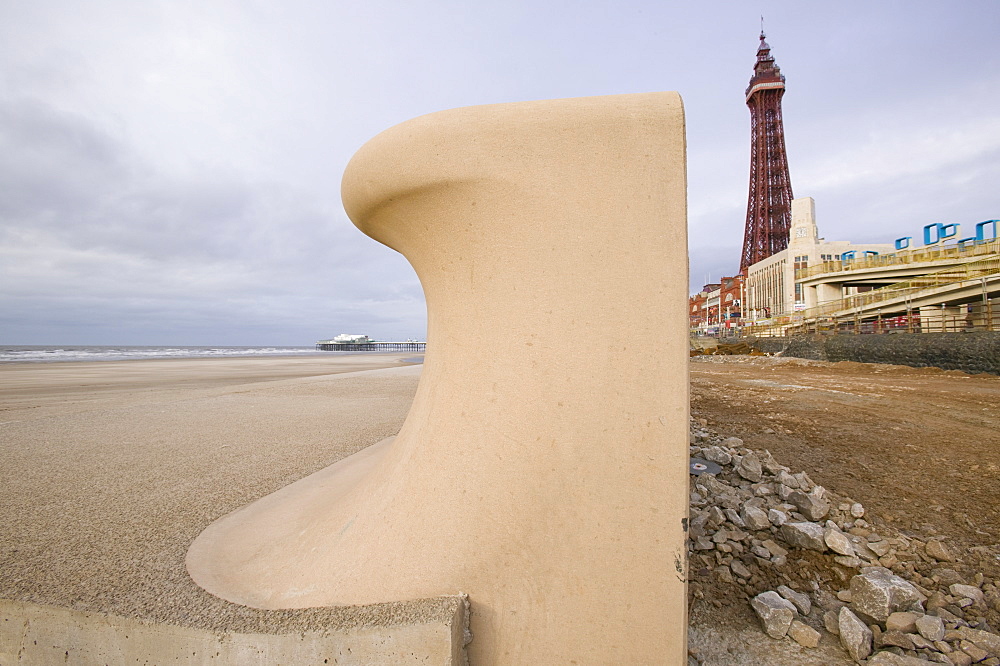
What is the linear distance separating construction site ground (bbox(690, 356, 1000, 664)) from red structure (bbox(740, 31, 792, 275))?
174 feet

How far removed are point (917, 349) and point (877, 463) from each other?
521 inches

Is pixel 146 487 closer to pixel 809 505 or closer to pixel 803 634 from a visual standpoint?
pixel 803 634

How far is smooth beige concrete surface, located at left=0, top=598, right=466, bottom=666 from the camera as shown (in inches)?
48.2

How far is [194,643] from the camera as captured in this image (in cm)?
127

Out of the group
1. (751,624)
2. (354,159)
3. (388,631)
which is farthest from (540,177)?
(751,624)

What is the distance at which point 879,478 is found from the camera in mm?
2936

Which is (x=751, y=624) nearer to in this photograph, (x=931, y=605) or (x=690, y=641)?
(x=690, y=641)

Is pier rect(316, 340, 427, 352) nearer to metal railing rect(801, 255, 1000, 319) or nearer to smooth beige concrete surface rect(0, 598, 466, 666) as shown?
metal railing rect(801, 255, 1000, 319)

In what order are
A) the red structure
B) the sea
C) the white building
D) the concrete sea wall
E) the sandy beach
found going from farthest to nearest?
the red structure, the white building, the sea, the concrete sea wall, the sandy beach

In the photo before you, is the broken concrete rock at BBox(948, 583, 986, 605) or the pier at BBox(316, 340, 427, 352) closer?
the broken concrete rock at BBox(948, 583, 986, 605)

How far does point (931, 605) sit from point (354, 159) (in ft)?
9.81

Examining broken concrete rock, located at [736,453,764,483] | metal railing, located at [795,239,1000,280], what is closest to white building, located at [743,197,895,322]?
metal railing, located at [795,239,1000,280]

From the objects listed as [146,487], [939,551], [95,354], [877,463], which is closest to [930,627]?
[939,551]

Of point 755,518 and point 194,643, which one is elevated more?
point 194,643
